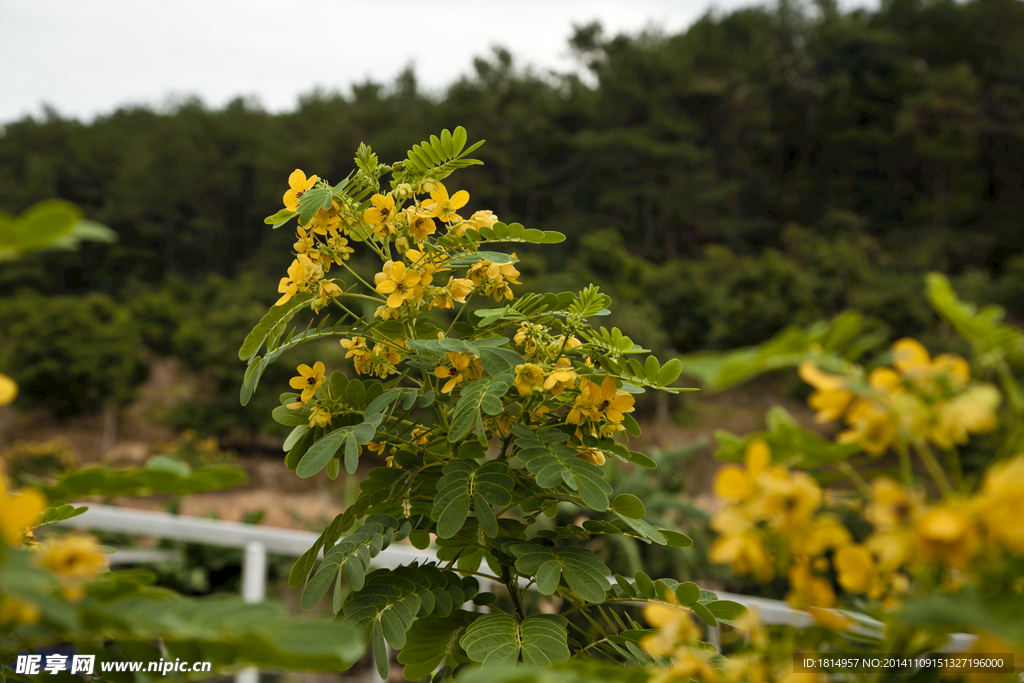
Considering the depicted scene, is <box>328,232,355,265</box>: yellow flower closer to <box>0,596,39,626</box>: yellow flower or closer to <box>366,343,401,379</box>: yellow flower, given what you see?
<box>366,343,401,379</box>: yellow flower

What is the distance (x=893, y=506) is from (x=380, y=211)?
0.56 meters

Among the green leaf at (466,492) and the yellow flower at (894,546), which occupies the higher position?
the yellow flower at (894,546)

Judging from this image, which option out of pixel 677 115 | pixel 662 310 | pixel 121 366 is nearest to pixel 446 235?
pixel 662 310

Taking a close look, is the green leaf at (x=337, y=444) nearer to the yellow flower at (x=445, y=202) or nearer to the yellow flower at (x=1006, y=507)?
the yellow flower at (x=445, y=202)

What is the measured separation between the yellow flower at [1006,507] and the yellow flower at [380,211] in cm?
58

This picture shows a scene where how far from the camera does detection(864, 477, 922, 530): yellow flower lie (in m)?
0.29

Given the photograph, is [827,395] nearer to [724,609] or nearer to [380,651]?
[724,609]

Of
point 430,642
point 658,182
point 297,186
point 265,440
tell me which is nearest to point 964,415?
point 430,642

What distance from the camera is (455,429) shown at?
1.98 feet

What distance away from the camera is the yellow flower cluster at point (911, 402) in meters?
0.28

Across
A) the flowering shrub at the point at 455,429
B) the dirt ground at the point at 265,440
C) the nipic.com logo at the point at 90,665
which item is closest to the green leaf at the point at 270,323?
the flowering shrub at the point at 455,429

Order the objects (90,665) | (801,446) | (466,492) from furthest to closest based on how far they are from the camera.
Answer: (466,492) → (90,665) → (801,446)

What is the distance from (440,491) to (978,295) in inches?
466

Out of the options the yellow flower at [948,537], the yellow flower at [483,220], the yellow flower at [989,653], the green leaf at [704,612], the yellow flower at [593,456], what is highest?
the yellow flower at [483,220]
